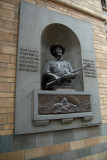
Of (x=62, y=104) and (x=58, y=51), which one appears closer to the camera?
(x=62, y=104)

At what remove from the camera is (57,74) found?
3727 mm

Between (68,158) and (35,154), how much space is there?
0.95 metres

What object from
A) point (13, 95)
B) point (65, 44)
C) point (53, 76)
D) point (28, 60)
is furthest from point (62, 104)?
point (65, 44)

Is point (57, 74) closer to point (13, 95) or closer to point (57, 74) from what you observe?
point (57, 74)

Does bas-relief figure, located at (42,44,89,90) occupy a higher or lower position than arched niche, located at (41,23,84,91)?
lower

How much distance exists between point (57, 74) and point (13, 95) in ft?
4.85

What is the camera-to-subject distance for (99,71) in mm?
4402

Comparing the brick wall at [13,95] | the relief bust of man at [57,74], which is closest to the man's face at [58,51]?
the relief bust of man at [57,74]

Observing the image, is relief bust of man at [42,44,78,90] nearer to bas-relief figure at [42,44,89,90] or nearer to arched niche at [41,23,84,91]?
bas-relief figure at [42,44,89,90]

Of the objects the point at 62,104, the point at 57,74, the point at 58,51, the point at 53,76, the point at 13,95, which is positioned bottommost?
the point at 62,104

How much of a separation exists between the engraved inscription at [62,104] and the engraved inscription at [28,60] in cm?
79

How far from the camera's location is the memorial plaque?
2936 millimetres

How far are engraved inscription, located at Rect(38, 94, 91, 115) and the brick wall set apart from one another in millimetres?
609

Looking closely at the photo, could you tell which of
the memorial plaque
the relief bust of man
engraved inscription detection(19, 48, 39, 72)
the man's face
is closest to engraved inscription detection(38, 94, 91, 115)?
the memorial plaque
